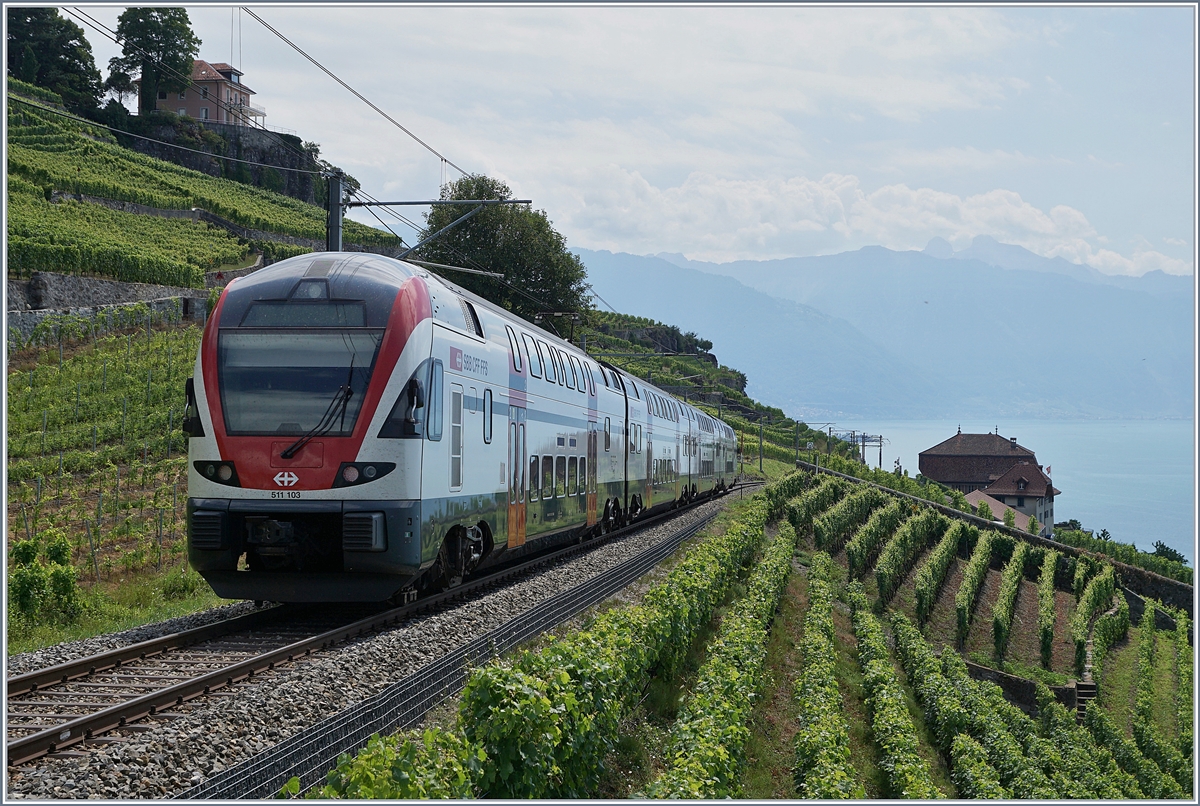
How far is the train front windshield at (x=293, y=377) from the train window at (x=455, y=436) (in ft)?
5.73

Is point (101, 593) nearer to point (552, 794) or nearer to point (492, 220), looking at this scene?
point (552, 794)

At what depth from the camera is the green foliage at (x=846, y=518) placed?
49.1 metres

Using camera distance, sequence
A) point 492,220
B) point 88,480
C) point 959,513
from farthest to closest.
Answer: point 959,513 → point 492,220 → point 88,480

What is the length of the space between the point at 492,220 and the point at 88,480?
40.0 m

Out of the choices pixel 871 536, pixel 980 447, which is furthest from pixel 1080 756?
pixel 980 447

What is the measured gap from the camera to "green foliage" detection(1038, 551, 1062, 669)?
168 feet

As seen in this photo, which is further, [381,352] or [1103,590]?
[1103,590]

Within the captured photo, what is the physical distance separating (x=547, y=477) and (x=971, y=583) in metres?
44.6

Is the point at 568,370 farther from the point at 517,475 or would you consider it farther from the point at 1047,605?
the point at 1047,605

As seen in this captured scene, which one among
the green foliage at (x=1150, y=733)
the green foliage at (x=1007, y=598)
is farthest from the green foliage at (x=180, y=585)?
the green foliage at (x=1007, y=598)

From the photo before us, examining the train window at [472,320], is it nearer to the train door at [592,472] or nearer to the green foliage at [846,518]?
the train door at [592,472]

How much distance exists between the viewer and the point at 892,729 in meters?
18.5

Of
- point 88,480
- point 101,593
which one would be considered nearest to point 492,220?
point 88,480

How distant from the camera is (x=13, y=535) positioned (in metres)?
19.8
